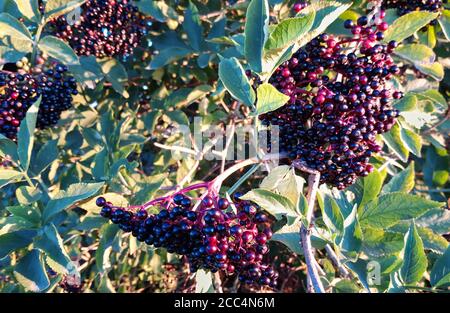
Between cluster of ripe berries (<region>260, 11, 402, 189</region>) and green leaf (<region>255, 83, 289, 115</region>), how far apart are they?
0.21m

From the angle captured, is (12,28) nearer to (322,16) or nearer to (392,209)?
(322,16)

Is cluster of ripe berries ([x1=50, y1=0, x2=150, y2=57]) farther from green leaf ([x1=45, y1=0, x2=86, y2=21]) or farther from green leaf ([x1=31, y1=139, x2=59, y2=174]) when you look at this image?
green leaf ([x1=31, y1=139, x2=59, y2=174])

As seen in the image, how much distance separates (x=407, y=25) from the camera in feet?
5.61

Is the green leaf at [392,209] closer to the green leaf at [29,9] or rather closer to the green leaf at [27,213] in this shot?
the green leaf at [27,213]

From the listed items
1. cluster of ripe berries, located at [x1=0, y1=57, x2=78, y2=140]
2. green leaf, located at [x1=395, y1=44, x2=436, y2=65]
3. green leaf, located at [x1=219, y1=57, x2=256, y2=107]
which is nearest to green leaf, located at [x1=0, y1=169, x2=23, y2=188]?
cluster of ripe berries, located at [x1=0, y1=57, x2=78, y2=140]

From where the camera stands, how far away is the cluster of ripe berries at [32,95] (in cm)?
188

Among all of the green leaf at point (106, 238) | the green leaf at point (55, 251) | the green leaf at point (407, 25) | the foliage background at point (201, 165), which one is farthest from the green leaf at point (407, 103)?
the green leaf at point (55, 251)

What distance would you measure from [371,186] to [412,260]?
0.45 metres

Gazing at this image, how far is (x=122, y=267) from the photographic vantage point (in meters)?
2.95

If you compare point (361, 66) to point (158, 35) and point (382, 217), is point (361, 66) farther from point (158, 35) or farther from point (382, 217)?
point (158, 35)

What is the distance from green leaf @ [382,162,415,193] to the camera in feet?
6.11

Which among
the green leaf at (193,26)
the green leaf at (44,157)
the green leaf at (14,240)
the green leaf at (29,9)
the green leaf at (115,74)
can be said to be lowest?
the green leaf at (14,240)

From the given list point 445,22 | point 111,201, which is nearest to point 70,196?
point 111,201

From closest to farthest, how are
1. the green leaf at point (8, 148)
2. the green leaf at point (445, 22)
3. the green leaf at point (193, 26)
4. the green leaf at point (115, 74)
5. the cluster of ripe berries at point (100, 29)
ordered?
the green leaf at point (8, 148) < the green leaf at point (445, 22) < the cluster of ripe berries at point (100, 29) < the green leaf at point (193, 26) < the green leaf at point (115, 74)
